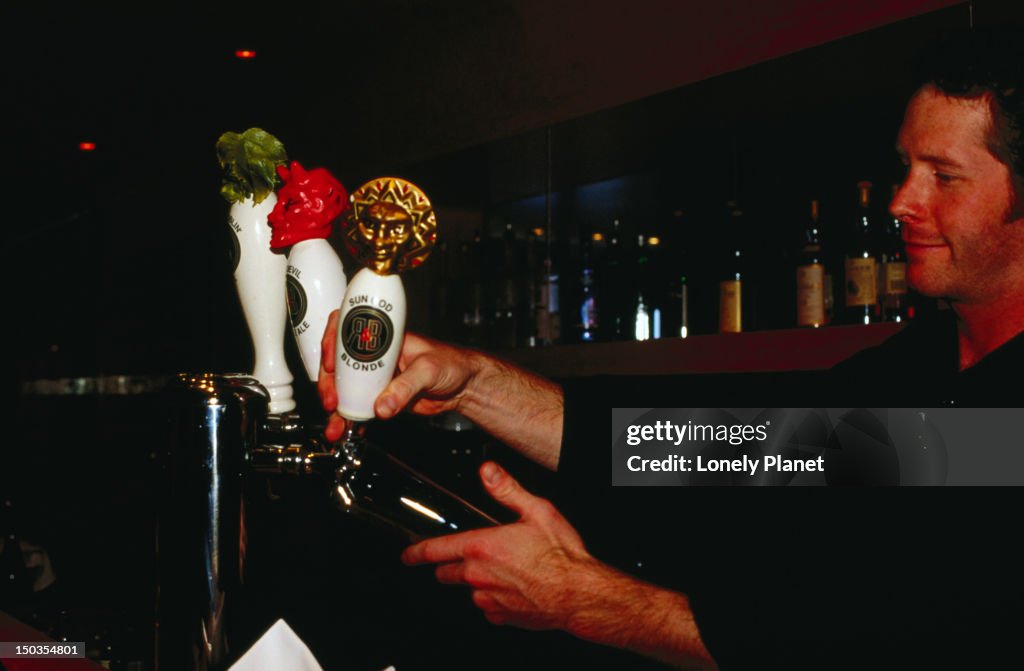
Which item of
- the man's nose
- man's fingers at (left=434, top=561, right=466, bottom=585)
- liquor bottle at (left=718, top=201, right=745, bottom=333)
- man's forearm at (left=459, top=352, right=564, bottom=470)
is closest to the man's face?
the man's nose

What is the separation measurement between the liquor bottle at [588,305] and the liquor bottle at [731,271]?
332 mm

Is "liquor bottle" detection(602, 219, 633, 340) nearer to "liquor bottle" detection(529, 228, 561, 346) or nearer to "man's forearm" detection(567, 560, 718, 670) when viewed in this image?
"liquor bottle" detection(529, 228, 561, 346)

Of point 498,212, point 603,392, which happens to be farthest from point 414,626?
point 498,212

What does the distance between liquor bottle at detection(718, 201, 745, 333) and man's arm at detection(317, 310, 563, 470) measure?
573 mm

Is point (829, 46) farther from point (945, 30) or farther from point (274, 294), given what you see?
point (274, 294)

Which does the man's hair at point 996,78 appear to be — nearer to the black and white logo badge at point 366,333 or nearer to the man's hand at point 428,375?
the man's hand at point 428,375

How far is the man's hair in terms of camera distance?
1.29 m

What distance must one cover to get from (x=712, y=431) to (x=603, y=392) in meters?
0.59

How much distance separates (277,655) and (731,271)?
5.10 feet

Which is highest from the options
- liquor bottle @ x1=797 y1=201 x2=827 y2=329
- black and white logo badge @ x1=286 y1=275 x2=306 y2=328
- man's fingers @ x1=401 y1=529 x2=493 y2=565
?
liquor bottle @ x1=797 y1=201 x2=827 y2=329

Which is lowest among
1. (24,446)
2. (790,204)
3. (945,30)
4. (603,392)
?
(24,446)

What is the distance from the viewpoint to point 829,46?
150 centimetres

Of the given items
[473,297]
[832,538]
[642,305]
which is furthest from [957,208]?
[473,297]

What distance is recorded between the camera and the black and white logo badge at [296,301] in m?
0.69
